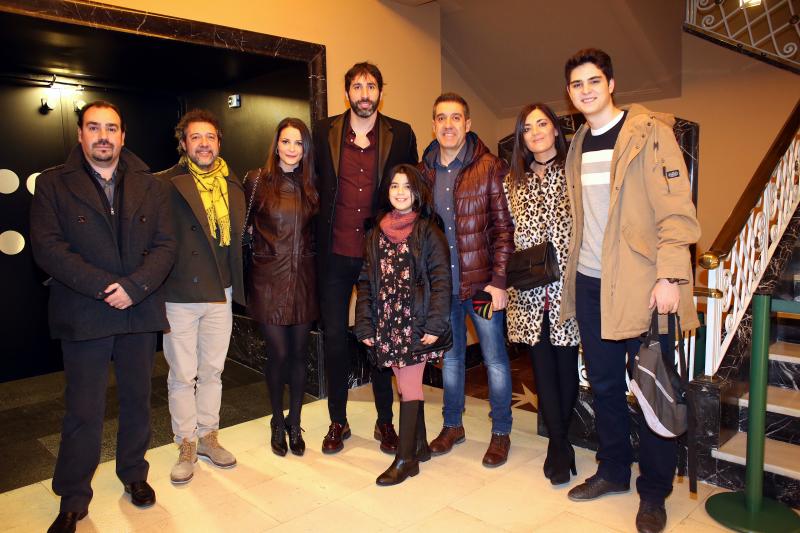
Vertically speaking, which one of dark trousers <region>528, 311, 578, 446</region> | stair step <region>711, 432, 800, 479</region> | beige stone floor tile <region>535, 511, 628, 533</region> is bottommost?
beige stone floor tile <region>535, 511, 628, 533</region>

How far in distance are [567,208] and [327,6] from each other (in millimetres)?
2667

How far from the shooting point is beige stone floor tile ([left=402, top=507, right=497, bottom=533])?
98.9 inches

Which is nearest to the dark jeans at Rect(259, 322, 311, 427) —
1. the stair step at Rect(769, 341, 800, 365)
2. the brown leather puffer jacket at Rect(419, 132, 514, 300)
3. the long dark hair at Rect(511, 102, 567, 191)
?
the brown leather puffer jacket at Rect(419, 132, 514, 300)

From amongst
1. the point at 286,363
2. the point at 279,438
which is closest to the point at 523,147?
the point at 286,363

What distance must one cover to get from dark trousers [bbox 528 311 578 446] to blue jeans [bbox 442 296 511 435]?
0.27m

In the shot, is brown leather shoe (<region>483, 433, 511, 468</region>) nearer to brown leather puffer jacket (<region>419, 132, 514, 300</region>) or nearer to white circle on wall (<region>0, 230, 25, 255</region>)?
brown leather puffer jacket (<region>419, 132, 514, 300</region>)

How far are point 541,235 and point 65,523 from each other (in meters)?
2.43

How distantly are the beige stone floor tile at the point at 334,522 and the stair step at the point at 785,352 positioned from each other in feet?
7.57

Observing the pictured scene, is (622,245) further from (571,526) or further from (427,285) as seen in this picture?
(571,526)

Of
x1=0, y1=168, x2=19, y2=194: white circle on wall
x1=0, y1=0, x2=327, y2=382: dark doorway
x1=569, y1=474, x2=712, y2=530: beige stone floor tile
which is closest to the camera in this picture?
x1=569, y1=474, x2=712, y2=530: beige stone floor tile

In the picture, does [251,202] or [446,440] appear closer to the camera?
[251,202]

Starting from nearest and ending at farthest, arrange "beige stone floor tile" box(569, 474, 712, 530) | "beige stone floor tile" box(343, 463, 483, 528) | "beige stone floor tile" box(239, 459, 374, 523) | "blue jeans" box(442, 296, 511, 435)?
1. "beige stone floor tile" box(569, 474, 712, 530)
2. "beige stone floor tile" box(343, 463, 483, 528)
3. "beige stone floor tile" box(239, 459, 374, 523)
4. "blue jeans" box(442, 296, 511, 435)

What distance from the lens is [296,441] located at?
3.31 m

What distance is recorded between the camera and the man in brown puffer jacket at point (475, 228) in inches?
117
